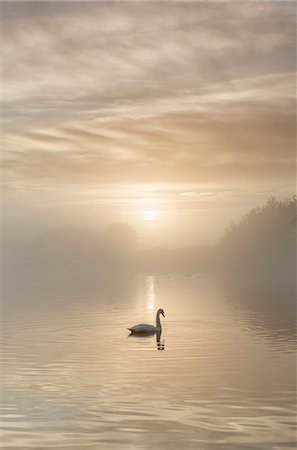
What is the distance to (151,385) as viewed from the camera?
28.6 meters

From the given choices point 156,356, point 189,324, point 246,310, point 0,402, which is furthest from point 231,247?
point 0,402

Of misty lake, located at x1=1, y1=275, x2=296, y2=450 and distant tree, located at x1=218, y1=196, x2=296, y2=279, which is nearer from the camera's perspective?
misty lake, located at x1=1, y1=275, x2=296, y2=450

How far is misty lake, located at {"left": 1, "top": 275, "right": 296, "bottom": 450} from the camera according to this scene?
2114 cm

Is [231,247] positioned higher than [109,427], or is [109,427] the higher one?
[231,247]

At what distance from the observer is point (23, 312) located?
64062 mm

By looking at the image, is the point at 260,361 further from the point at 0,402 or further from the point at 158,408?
the point at 0,402

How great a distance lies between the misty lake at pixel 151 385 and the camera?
21.1m

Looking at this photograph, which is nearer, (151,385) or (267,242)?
(151,385)

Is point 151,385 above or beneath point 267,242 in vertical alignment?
beneath

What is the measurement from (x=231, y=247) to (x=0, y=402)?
15077 cm

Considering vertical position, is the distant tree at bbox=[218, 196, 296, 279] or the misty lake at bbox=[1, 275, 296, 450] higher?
the distant tree at bbox=[218, 196, 296, 279]

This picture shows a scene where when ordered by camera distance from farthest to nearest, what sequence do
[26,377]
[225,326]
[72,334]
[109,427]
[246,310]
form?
[246,310] → [225,326] → [72,334] → [26,377] → [109,427]

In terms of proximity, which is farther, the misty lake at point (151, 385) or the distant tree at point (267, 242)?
the distant tree at point (267, 242)

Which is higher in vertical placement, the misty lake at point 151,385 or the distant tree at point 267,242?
the distant tree at point 267,242
